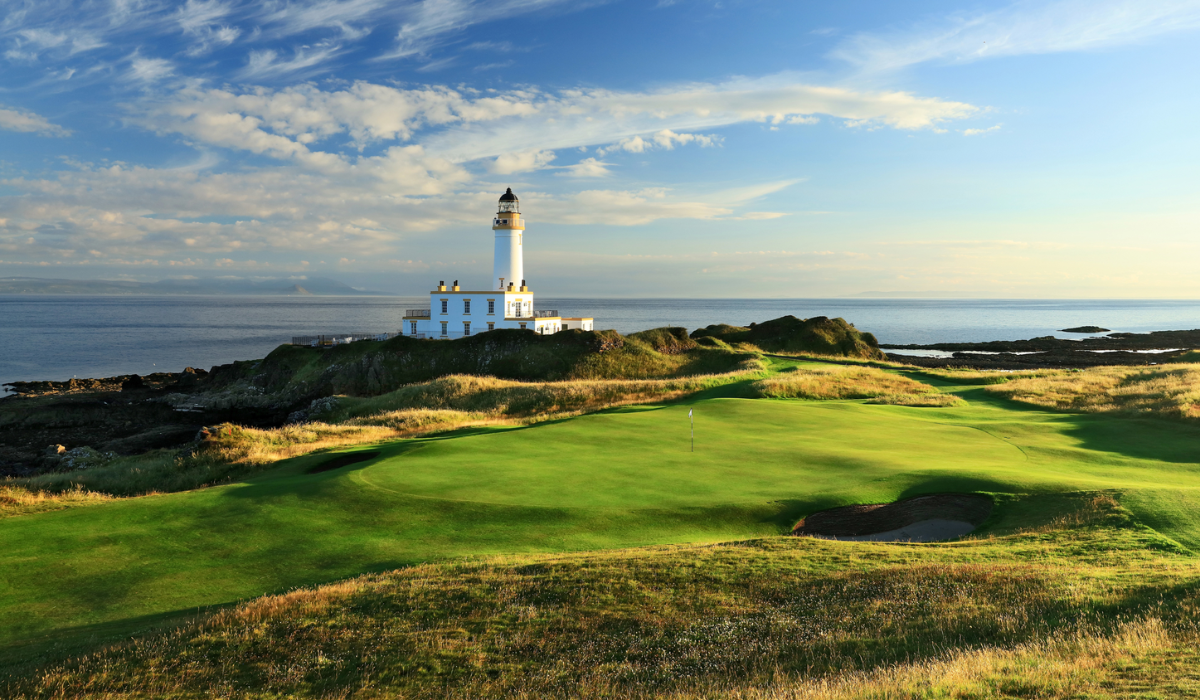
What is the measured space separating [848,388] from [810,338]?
36.2 meters

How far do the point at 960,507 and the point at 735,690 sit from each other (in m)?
10.2

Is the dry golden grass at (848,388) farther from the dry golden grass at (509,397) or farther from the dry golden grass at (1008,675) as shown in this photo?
the dry golden grass at (1008,675)

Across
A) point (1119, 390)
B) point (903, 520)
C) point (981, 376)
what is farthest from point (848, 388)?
point (903, 520)

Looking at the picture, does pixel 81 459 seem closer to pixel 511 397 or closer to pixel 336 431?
pixel 336 431

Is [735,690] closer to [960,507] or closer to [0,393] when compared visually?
[960,507]

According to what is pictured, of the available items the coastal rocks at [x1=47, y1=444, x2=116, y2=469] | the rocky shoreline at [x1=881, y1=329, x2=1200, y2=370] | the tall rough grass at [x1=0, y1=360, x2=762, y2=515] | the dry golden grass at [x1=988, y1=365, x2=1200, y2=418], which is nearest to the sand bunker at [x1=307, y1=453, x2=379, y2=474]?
the tall rough grass at [x1=0, y1=360, x2=762, y2=515]

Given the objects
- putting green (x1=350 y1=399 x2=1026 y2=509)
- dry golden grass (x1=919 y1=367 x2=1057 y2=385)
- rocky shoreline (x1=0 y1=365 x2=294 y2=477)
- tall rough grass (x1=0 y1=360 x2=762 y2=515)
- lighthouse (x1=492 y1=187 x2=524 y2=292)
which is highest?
lighthouse (x1=492 y1=187 x2=524 y2=292)

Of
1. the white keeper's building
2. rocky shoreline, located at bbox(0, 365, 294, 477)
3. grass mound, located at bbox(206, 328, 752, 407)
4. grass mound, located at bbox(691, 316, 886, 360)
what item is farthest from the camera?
grass mound, located at bbox(691, 316, 886, 360)

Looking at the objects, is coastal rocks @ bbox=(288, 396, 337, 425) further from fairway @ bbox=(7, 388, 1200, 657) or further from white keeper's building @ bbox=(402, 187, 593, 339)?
fairway @ bbox=(7, 388, 1200, 657)

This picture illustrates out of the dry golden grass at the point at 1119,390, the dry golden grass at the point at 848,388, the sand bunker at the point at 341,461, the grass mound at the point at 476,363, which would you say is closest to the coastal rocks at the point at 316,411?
the grass mound at the point at 476,363

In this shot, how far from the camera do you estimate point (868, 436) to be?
24.0 metres

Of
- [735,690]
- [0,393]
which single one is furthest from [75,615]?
[0,393]

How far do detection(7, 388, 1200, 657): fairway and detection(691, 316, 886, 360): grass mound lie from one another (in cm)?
5142

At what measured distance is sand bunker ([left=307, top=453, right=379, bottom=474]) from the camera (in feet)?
66.1
